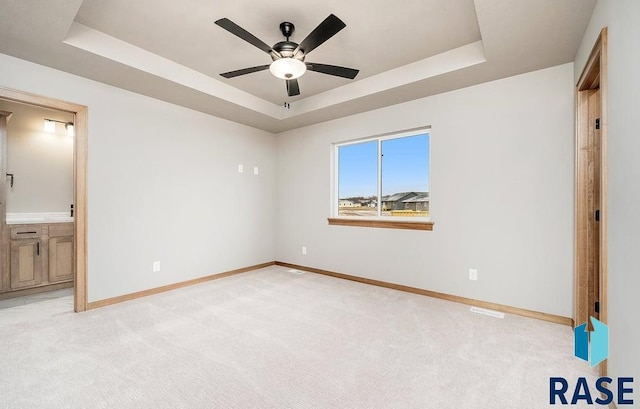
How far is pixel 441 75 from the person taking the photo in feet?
9.51

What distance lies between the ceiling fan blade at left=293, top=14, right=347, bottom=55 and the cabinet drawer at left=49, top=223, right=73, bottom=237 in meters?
3.74

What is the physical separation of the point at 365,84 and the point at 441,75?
0.88 m

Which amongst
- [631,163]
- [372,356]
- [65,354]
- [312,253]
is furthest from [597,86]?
[65,354]

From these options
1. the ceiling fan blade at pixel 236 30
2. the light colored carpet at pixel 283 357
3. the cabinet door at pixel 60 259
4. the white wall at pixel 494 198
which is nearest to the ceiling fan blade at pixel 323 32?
the ceiling fan blade at pixel 236 30

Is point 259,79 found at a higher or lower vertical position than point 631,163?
higher

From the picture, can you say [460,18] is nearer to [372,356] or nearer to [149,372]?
[372,356]

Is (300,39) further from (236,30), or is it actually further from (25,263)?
(25,263)

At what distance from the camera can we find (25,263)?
3.46m

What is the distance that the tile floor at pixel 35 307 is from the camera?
2.75 m

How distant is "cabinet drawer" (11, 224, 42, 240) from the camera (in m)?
3.40

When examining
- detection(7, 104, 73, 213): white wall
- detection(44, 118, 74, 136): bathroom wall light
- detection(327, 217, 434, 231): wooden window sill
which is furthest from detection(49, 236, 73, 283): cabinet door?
detection(327, 217, 434, 231): wooden window sill

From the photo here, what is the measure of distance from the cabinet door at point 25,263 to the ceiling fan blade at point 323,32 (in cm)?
394

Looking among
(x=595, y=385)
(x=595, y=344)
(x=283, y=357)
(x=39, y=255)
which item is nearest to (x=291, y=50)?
(x=283, y=357)

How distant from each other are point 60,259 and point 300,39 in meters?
4.01
